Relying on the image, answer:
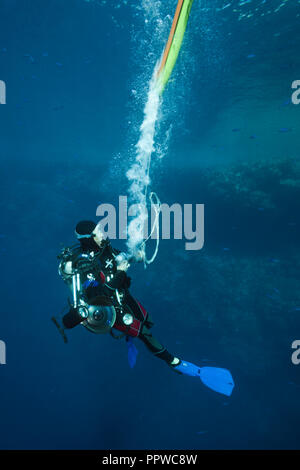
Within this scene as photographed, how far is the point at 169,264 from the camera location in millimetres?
10812

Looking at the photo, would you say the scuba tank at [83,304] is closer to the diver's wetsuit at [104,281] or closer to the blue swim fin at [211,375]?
the diver's wetsuit at [104,281]

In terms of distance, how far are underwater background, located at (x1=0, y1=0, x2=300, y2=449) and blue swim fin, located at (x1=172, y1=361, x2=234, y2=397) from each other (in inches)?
120

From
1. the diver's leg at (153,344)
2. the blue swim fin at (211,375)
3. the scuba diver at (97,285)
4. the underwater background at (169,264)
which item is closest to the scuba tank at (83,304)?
the scuba diver at (97,285)

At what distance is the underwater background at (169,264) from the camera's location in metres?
6.58

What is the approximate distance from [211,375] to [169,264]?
6.57 metres

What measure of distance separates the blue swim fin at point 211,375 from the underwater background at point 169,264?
3.05 m

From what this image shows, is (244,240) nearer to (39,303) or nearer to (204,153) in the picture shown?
(39,303)

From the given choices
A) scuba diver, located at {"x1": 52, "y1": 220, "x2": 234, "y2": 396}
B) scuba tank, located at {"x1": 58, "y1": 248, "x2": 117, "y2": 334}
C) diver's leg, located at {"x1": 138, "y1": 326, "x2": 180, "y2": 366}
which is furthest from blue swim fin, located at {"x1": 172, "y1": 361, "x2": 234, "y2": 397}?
scuba tank, located at {"x1": 58, "y1": 248, "x2": 117, "y2": 334}

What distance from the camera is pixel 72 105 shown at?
38.8m

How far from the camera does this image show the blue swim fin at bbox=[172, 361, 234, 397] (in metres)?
4.21

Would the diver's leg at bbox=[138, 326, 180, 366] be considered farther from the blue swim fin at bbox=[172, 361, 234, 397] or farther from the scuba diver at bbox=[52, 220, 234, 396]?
the blue swim fin at bbox=[172, 361, 234, 397]

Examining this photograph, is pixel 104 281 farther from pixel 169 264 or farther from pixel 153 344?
pixel 169 264

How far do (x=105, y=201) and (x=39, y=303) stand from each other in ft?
24.3
